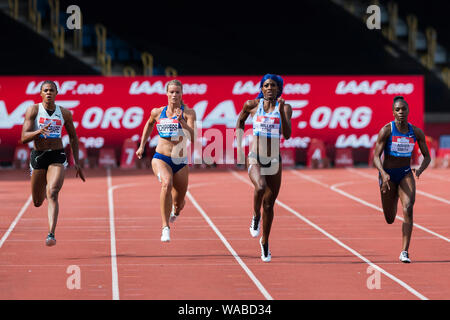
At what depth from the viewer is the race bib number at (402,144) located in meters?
12.1

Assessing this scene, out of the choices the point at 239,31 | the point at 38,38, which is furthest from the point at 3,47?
the point at 239,31

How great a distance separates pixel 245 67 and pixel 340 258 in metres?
24.2

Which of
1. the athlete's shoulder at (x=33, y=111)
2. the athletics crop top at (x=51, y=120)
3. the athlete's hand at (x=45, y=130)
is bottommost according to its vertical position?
the athlete's hand at (x=45, y=130)

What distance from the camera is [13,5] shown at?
34.3 m

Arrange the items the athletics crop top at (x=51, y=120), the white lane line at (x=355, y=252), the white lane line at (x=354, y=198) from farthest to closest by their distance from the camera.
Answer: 1. the white lane line at (x=354, y=198)
2. the athletics crop top at (x=51, y=120)
3. the white lane line at (x=355, y=252)

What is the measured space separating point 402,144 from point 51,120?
4.24m

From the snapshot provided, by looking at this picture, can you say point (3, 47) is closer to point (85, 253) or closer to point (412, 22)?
point (412, 22)

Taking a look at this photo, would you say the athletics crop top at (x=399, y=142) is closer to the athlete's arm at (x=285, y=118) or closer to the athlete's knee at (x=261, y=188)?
the athlete's arm at (x=285, y=118)

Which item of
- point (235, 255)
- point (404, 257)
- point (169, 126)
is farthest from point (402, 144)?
point (169, 126)

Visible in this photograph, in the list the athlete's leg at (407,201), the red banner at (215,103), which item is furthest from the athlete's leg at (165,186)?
the red banner at (215,103)

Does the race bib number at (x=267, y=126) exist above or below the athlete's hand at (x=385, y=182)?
above

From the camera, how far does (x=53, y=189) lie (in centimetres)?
1258

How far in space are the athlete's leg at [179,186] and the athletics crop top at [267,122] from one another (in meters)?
1.97

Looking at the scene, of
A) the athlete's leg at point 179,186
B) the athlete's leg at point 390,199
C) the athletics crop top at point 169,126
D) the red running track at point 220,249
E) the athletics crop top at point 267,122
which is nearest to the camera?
the red running track at point 220,249
